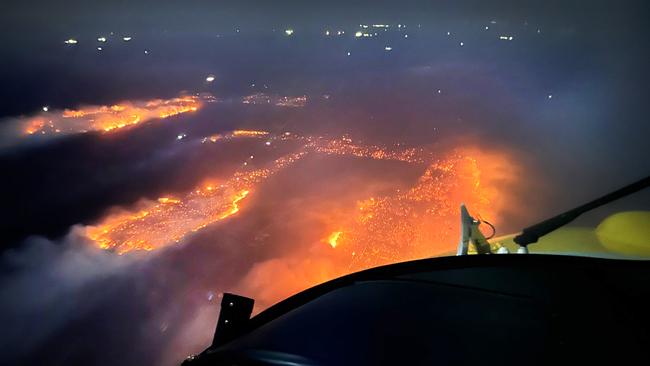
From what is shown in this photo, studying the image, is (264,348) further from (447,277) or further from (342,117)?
(342,117)

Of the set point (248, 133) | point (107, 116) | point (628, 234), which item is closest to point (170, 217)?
point (248, 133)

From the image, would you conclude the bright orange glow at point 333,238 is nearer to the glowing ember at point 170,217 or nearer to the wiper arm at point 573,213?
the glowing ember at point 170,217

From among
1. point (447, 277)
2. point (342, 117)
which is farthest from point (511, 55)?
point (447, 277)

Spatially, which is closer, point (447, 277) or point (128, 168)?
point (447, 277)

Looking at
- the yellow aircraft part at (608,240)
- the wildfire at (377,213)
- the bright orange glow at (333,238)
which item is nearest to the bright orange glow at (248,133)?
the wildfire at (377,213)

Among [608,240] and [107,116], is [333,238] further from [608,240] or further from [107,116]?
[107,116]
